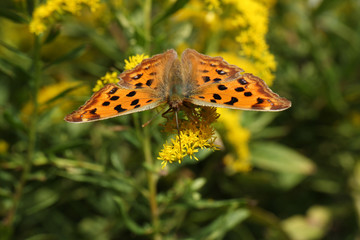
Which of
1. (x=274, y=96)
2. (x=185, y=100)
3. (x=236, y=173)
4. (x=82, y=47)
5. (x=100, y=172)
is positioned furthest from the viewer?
(x=236, y=173)

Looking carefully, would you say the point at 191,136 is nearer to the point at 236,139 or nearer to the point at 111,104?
the point at 111,104

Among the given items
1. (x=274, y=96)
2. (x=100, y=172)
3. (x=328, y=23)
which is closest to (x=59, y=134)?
(x=100, y=172)

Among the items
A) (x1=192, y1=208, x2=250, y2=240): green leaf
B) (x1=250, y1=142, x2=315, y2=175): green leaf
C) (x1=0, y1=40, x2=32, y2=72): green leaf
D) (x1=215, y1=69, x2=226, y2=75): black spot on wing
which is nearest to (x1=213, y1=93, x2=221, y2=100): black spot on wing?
(x1=215, y1=69, x2=226, y2=75): black spot on wing

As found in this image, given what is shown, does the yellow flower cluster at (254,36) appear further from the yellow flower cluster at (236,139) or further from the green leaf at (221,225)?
the green leaf at (221,225)

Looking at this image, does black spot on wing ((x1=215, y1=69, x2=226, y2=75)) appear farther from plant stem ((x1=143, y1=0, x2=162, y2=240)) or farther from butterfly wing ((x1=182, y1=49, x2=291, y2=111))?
plant stem ((x1=143, y1=0, x2=162, y2=240))

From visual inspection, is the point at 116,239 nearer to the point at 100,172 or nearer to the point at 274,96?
the point at 100,172

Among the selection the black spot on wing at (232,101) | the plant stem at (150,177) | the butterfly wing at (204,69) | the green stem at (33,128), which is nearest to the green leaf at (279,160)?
the plant stem at (150,177)

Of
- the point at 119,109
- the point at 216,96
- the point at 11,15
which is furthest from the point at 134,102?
the point at 11,15
